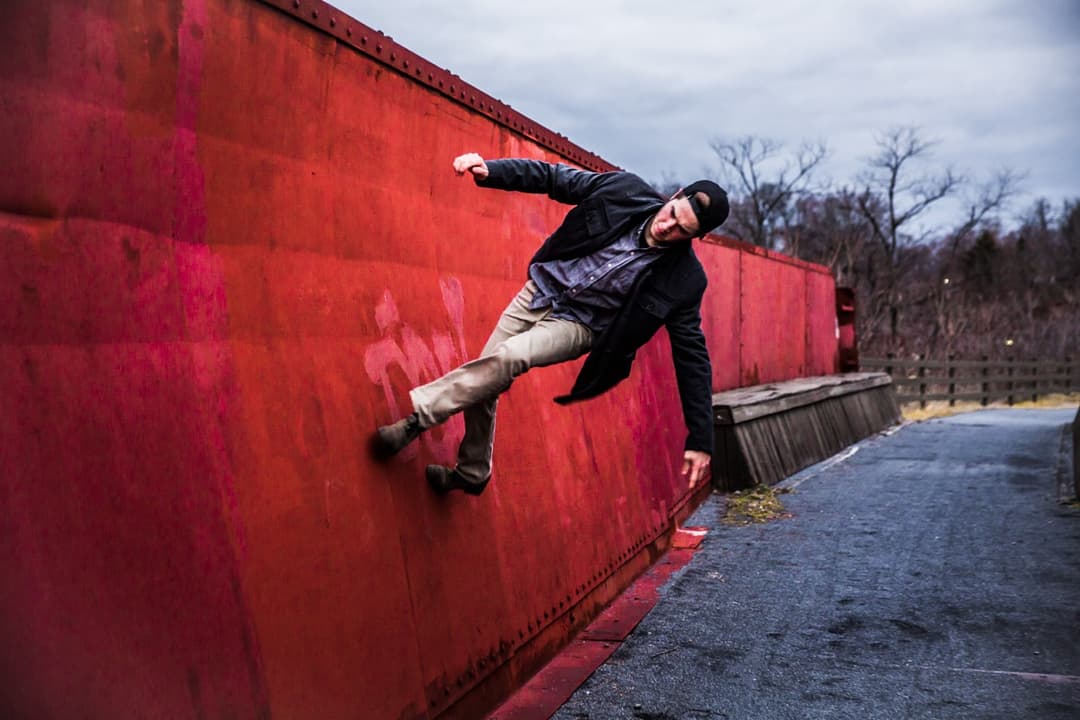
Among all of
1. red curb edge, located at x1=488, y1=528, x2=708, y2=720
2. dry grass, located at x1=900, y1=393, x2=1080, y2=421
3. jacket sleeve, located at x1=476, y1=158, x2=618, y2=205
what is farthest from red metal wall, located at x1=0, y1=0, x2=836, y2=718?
dry grass, located at x1=900, y1=393, x2=1080, y2=421

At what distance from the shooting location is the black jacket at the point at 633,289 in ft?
12.3

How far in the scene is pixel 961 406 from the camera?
79.0 feet

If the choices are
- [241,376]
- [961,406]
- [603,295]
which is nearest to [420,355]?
[603,295]

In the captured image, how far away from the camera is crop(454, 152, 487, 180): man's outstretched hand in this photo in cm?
340

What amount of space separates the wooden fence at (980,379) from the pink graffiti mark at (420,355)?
1910 cm

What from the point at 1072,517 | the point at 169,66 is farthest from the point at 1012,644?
the point at 169,66

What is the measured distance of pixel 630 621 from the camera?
496 cm

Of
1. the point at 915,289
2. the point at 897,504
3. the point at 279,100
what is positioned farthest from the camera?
the point at 915,289

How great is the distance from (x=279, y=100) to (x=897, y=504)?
679 centimetres

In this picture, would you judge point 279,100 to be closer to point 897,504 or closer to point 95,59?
point 95,59

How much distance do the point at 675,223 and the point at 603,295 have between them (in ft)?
1.30

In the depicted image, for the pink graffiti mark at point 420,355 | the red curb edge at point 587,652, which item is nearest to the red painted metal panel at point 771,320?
the red curb edge at point 587,652

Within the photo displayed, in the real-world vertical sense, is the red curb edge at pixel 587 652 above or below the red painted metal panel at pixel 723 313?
below

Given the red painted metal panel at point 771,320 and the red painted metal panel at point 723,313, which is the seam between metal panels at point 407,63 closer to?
the red painted metal panel at point 723,313
